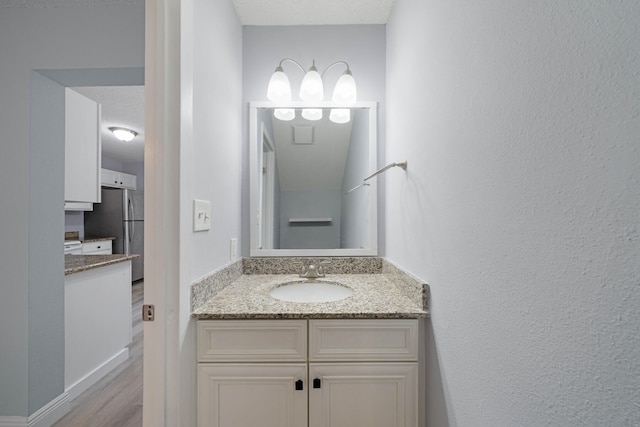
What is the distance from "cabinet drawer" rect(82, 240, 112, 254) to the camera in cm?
382

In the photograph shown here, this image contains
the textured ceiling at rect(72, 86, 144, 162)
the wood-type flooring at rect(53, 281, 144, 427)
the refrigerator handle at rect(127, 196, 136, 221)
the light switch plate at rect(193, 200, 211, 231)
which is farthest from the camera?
the refrigerator handle at rect(127, 196, 136, 221)

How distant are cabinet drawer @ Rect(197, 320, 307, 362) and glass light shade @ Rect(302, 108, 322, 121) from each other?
3.81ft

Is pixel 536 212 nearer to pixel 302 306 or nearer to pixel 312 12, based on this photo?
pixel 302 306

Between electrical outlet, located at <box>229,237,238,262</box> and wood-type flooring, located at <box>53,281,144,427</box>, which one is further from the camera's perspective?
wood-type flooring, located at <box>53,281,144,427</box>

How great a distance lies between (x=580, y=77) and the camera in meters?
0.41

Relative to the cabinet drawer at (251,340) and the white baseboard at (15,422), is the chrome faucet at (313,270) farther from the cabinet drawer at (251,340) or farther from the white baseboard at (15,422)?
the white baseboard at (15,422)

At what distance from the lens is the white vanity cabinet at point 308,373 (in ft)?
3.22

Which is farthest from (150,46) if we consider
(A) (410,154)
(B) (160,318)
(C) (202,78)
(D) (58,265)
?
(D) (58,265)

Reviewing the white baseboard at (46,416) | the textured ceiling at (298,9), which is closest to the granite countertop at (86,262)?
the white baseboard at (46,416)

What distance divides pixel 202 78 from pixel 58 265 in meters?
1.46

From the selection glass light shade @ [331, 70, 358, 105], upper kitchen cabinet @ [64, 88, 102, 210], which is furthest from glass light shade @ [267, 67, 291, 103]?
upper kitchen cabinet @ [64, 88, 102, 210]

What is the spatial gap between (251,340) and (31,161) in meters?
1.56

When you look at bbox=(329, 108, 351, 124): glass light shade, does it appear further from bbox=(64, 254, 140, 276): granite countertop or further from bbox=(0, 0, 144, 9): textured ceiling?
bbox=(64, 254, 140, 276): granite countertop

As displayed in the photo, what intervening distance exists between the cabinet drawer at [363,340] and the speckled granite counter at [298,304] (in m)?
0.03
